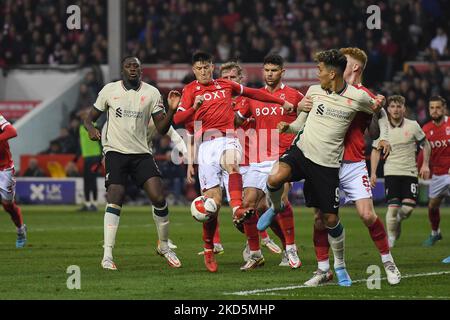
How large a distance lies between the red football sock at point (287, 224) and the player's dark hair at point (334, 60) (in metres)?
3.15

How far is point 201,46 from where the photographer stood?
32.9 m

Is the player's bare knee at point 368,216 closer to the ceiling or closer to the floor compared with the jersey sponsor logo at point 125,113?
closer to the floor

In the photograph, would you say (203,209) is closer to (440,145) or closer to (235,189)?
(235,189)

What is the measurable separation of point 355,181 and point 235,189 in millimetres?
1886

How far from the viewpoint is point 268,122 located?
A: 541 inches

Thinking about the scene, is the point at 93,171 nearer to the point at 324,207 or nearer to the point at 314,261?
the point at 314,261

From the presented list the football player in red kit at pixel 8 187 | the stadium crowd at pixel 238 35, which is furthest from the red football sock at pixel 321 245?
the stadium crowd at pixel 238 35

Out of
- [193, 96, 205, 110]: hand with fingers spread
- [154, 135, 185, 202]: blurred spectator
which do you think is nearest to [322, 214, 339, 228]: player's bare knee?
[193, 96, 205, 110]: hand with fingers spread

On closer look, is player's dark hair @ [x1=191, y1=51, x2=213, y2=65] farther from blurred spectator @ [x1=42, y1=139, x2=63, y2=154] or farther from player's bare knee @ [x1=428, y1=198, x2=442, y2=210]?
blurred spectator @ [x1=42, y1=139, x2=63, y2=154]

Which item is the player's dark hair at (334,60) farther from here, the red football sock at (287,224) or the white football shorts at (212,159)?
the red football sock at (287,224)

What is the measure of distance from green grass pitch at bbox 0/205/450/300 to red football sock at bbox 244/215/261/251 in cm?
28

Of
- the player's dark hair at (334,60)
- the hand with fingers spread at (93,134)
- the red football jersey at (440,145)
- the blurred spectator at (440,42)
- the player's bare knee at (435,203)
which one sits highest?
the blurred spectator at (440,42)

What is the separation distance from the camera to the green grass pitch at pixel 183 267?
10.4 metres

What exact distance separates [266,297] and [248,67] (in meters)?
21.9
